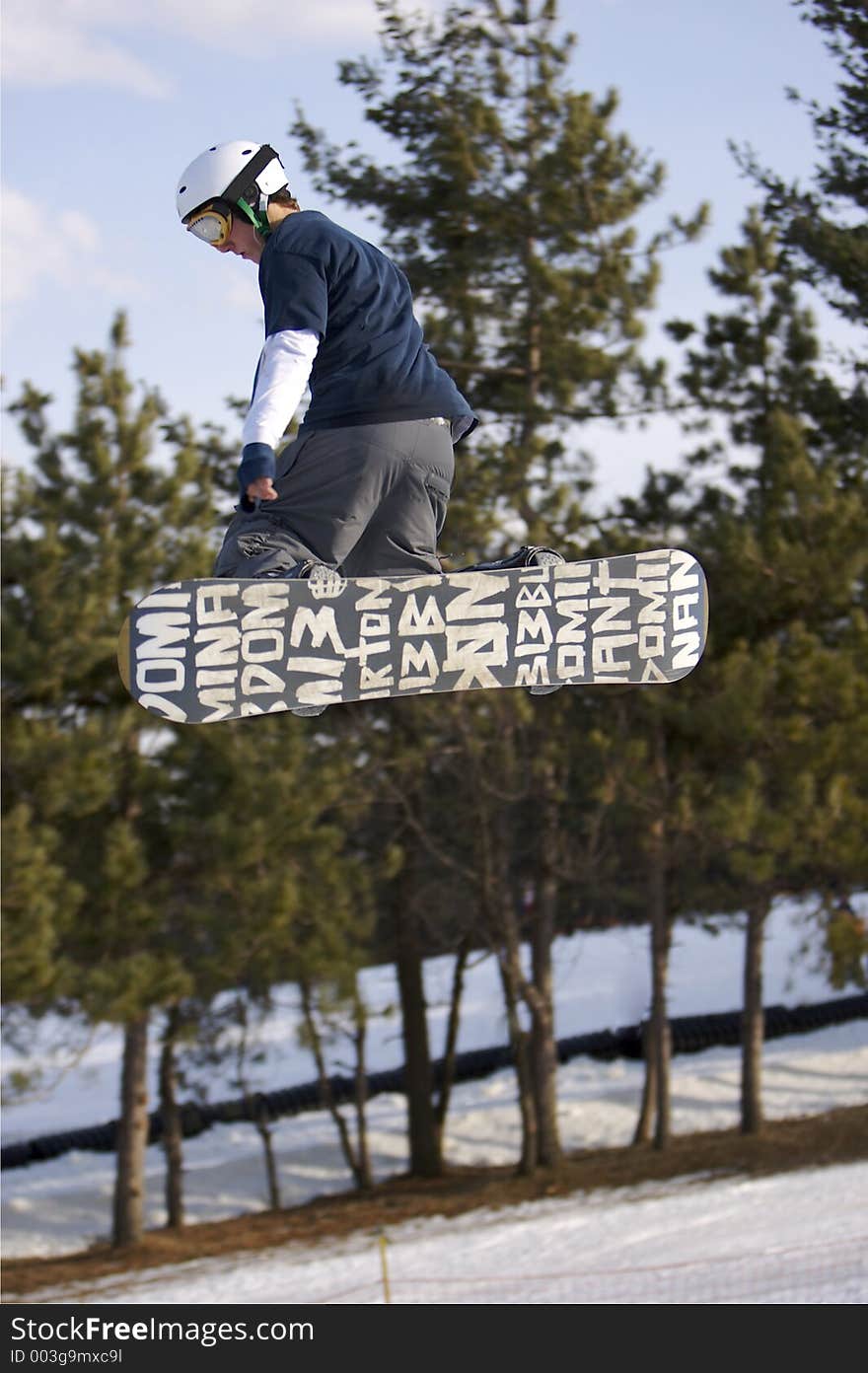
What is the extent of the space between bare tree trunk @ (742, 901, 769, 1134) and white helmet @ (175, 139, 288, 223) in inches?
662

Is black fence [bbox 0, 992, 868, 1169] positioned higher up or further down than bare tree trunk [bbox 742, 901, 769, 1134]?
further down

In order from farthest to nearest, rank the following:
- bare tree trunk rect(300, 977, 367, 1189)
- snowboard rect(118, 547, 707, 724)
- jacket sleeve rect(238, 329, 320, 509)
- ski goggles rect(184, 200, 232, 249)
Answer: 1. bare tree trunk rect(300, 977, 367, 1189)
2. snowboard rect(118, 547, 707, 724)
3. ski goggles rect(184, 200, 232, 249)
4. jacket sleeve rect(238, 329, 320, 509)

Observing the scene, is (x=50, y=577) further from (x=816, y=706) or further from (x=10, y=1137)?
(x=10, y=1137)

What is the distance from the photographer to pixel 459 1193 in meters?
19.2

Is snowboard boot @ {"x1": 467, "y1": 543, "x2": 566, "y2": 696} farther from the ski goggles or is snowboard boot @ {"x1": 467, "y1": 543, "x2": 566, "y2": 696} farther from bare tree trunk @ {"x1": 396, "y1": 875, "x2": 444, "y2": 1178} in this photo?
bare tree trunk @ {"x1": 396, "y1": 875, "x2": 444, "y2": 1178}

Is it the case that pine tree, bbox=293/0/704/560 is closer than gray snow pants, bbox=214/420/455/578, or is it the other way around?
gray snow pants, bbox=214/420/455/578

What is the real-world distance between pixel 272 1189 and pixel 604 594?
68.7 feet

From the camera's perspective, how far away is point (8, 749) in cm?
1369

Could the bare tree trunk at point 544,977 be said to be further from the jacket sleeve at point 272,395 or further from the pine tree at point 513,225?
the jacket sleeve at point 272,395

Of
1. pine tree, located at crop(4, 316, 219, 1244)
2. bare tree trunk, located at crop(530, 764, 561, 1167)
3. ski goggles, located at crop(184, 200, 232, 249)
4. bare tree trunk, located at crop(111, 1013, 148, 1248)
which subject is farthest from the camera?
bare tree trunk, located at crop(530, 764, 561, 1167)

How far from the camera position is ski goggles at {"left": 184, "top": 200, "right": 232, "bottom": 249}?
109 inches

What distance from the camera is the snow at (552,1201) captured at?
14102 millimetres

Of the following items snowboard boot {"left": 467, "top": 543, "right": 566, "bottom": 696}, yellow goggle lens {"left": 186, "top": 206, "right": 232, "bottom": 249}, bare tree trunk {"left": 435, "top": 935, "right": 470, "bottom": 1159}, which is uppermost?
yellow goggle lens {"left": 186, "top": 206, "right": 232, "bottom": 249}

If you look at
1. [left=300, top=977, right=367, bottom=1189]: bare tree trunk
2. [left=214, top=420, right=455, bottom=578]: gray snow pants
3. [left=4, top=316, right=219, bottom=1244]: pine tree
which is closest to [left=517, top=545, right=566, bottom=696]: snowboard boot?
[left=214, top=420, right=455, bottom=578]: gray snow pants
